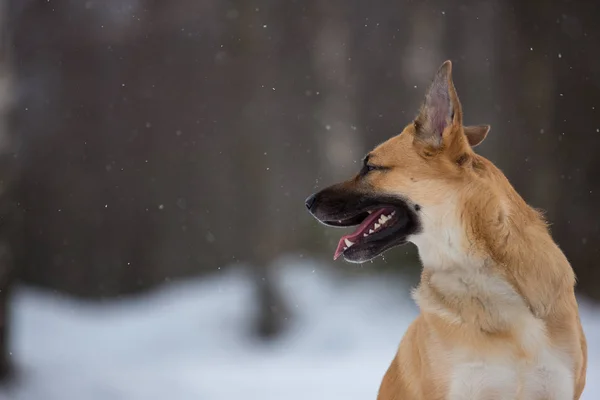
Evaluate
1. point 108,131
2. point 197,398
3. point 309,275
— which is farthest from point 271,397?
point 108,131

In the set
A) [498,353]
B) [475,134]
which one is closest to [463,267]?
[498,353]

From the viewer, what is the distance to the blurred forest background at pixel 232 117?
24.8 feet

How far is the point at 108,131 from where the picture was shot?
7906 mm

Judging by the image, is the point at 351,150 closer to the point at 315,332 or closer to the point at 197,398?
the point at 315,332

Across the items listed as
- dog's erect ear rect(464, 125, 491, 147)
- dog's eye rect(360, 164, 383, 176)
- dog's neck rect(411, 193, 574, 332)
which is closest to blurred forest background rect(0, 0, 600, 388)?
dog's erect ear rect(464, 125, 491, 147)

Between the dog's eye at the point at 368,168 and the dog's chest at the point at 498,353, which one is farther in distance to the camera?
the dog's eye at the point at 368,168

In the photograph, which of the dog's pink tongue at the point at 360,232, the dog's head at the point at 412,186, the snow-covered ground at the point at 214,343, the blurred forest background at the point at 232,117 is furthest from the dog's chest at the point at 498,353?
the blurred forest background at the point at 232,117

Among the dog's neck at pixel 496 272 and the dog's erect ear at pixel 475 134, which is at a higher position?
the dog's erect ear at pixel 475 134

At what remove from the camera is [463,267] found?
266 cm

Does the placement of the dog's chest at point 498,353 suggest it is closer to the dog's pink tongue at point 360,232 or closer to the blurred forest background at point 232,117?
the dog's pink tongue at point 360,232

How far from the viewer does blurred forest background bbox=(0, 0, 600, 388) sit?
24.8 ft

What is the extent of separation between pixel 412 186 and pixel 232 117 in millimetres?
5236

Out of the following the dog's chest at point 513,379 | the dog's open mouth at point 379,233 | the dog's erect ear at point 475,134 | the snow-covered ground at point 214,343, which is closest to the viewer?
the dog's chest at point 513,379

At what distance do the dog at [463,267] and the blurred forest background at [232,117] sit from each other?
15.5ft
